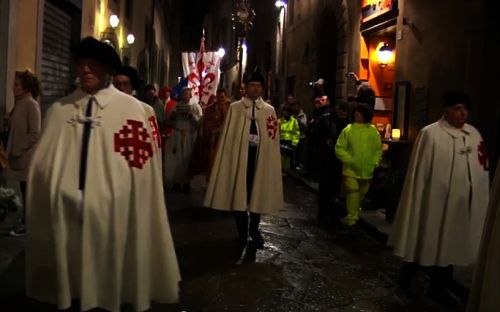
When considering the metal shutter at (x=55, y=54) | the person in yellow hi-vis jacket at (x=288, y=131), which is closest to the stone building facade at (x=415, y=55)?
the person in yellow hi-vis jacket at (x=288, y=131)

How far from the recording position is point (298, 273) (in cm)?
713

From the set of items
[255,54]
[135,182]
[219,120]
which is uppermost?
[255,54]

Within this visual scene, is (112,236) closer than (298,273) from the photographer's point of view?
Yes

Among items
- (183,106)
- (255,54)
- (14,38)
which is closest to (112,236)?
(14,38)

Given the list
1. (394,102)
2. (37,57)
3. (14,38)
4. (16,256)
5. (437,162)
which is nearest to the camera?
(437,162)

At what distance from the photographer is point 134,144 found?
14.1ft

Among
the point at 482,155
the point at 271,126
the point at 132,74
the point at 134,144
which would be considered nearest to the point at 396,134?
the point at 271,126

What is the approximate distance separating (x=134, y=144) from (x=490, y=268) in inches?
90.0

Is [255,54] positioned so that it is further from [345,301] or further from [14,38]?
[345,301]

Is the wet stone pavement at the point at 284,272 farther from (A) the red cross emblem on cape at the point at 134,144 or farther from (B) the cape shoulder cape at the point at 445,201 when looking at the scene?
(A) the red cross emblem on cape at the point at 134,144

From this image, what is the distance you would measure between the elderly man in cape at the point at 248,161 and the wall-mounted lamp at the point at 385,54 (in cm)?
869

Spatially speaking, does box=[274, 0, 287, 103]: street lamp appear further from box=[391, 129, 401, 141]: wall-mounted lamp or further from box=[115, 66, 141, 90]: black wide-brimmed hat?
box=[115, 66, 141, 90]: black wide-brimmed hat

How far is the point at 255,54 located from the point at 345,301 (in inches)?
1356

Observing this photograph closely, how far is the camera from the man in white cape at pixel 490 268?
3344 mm
